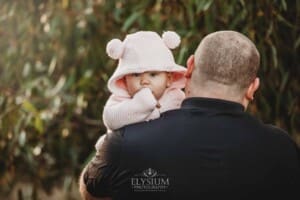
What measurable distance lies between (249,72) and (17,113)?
2202 mm

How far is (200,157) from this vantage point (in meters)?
2.76

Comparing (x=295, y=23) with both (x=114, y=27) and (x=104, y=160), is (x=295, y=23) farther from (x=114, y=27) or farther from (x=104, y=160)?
(x=104, y=160)

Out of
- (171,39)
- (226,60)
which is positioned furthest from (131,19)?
(226,60)

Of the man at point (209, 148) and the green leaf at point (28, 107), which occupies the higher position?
the man at point (209, 148)

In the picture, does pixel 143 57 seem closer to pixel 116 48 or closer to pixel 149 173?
pixel 116 48

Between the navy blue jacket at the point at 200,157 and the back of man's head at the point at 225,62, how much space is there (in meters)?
0.06

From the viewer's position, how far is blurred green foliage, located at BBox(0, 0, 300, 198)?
4363 mm

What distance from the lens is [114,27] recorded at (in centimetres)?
504

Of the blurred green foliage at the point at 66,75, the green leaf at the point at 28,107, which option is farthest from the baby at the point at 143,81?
the green leaf at the point at 28,107

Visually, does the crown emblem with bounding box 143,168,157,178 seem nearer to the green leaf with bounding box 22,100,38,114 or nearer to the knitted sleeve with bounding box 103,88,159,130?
the knitted sleeve with bounding box 103,88,159,130

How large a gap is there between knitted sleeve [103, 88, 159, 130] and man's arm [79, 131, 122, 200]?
0.20ft

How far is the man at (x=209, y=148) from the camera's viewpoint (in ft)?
9.05

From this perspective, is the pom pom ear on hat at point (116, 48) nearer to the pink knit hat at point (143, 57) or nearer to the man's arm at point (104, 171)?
the pink knit hat at point (143, 57)

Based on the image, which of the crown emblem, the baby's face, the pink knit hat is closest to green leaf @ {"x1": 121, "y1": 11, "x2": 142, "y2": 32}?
the pink knit hat
